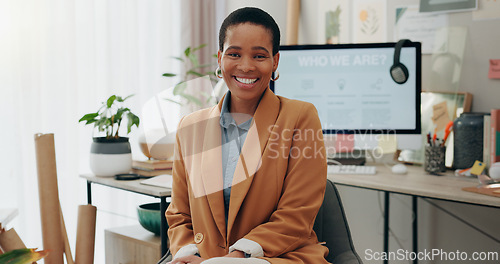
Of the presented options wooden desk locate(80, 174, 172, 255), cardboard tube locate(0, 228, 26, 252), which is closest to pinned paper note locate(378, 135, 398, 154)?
wooden desk locate(80, 174, 172, 255)

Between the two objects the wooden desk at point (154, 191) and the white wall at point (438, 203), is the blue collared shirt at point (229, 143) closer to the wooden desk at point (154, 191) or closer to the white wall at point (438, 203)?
the wooden desk at point (154, 191)

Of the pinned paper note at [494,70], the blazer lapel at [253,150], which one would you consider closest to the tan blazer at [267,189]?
the blazer lapel at [253,150]

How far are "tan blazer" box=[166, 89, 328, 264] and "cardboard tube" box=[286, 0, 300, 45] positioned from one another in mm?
1224

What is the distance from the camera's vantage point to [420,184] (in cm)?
150

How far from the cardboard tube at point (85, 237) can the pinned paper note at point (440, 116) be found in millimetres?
1337

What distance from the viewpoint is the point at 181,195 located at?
1119mm

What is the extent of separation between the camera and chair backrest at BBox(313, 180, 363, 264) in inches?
45.5

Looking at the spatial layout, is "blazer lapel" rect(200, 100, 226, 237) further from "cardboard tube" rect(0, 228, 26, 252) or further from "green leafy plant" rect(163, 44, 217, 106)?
"green leafy plant" rect(163, 44, 217, 106)

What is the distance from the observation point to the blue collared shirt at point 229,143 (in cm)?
108

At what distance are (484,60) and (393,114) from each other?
16.4 inches

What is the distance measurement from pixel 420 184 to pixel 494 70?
2.06 feet

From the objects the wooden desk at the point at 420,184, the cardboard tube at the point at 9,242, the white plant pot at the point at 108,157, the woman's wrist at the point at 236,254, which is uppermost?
the white plant pot at the point at 108,157

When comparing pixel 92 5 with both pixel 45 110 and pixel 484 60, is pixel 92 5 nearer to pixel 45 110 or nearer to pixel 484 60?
pixel 45 110

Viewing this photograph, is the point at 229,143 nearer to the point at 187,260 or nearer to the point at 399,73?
the point at 187,260
